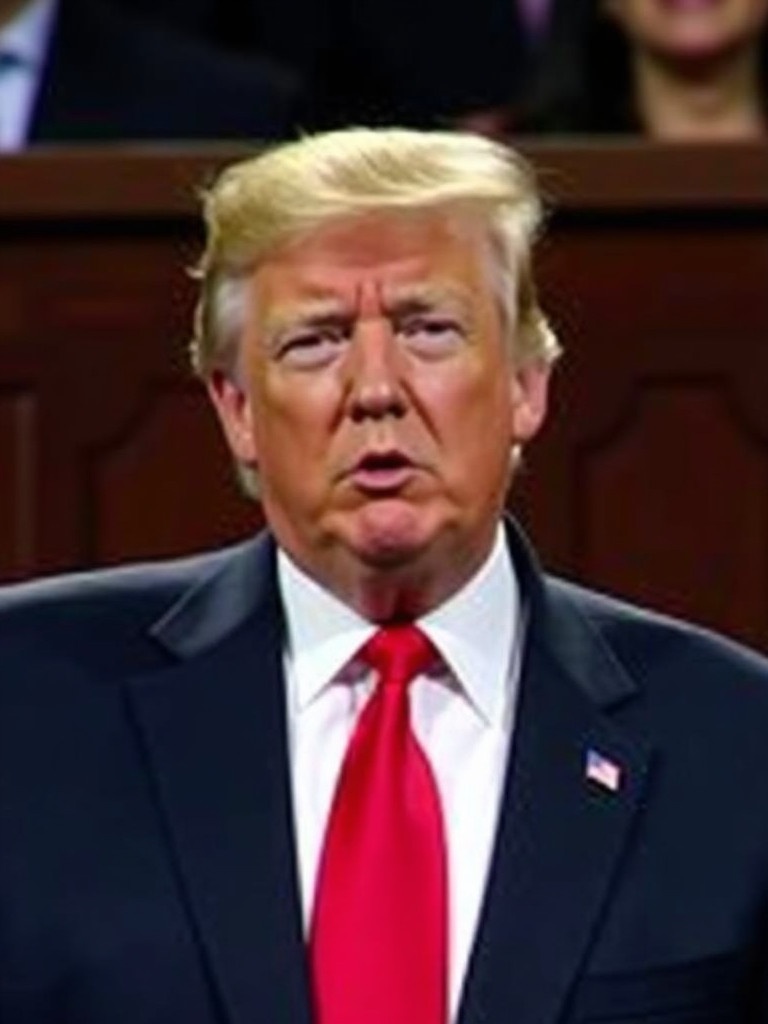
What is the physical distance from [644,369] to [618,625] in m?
1.37

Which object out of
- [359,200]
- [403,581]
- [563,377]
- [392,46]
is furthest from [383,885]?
[392,46]

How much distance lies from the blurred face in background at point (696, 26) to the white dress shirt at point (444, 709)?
209cm

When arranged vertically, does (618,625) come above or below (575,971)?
above

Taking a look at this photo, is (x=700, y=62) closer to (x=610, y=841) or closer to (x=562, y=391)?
(x=562, y=391)

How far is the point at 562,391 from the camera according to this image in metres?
3.97

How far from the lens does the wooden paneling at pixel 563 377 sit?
3.92 metres

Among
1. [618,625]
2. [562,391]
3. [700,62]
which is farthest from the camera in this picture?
[700,62]

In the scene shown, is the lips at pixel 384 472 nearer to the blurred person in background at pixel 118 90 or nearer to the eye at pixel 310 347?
the eye at pixel 310 347

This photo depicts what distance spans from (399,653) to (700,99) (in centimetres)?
216

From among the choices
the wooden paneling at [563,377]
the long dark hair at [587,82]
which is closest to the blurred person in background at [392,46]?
the long dark hair at [587,82]

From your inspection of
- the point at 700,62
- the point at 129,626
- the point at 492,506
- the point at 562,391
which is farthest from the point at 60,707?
the point at 700,62

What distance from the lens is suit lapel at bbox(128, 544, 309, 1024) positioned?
245cm

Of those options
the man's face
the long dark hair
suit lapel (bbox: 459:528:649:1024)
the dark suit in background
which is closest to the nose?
the man's face

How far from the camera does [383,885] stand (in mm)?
2486
